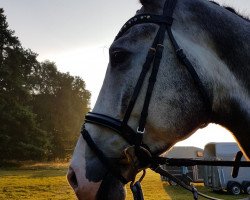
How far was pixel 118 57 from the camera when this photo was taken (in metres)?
2.78

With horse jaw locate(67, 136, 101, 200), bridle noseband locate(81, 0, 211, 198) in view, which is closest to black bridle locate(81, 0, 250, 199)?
bridle noseband locate(81, 0, 211, 198)

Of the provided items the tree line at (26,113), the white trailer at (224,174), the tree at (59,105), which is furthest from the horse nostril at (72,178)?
the tree at (59,105)

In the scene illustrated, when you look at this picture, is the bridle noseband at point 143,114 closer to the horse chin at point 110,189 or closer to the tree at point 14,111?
the horse chin at point 110,189

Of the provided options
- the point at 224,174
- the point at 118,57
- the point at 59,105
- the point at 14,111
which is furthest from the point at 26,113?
the point at 118,57

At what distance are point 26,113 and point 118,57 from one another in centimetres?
4122

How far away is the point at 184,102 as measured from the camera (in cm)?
264

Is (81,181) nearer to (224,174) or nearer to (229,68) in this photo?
(229,68)

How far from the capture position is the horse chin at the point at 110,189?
2.52 m

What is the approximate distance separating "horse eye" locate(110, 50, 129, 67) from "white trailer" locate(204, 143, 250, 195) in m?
19.1

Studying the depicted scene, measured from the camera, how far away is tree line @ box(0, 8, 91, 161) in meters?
42.0

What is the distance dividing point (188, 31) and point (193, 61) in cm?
28

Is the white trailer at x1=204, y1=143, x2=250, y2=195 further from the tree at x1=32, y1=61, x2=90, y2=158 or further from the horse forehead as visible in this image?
the tree at x1=32, y1=61, x2=90, y2=158

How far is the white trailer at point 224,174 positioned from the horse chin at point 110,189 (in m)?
19.1

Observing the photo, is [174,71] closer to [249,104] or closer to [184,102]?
[184,102]
